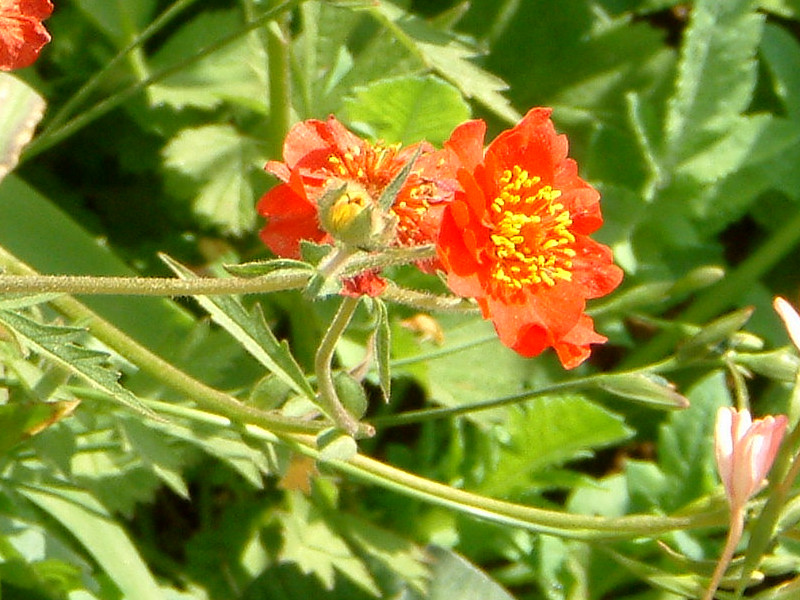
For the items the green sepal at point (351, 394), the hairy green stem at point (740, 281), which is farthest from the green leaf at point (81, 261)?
the hairy green stem at point (740, 281)

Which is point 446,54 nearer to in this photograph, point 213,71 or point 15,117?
point 213,71

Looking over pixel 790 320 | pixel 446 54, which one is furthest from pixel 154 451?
pixel 790 320

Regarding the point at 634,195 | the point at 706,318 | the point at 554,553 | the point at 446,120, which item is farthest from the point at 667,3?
the point at 554,553

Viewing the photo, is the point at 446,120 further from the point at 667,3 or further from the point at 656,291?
the point at 667,3

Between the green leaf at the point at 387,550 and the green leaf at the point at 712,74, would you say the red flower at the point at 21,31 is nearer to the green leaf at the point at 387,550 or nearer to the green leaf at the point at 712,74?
the green leaf at the point at 387,550

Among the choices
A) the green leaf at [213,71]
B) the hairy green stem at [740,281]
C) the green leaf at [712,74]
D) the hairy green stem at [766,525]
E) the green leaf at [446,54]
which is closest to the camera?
the hairy green stem at [766,525]

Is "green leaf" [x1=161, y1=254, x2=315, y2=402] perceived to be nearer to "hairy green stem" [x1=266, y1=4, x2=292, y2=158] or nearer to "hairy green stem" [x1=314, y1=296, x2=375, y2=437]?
"hairy green stem" [x1=314, y1=296, x2=375, y2=437]
